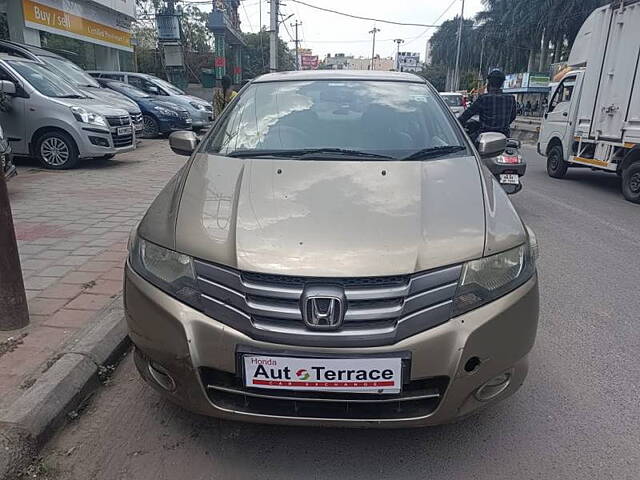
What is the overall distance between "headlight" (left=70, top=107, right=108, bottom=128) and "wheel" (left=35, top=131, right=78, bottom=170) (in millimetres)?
407

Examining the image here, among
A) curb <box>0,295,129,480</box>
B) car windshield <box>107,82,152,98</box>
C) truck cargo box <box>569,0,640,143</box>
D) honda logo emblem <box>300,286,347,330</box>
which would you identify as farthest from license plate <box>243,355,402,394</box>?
car windshield <box>107,82,152,98</box>

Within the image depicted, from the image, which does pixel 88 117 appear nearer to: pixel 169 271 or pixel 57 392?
pixel 57 392

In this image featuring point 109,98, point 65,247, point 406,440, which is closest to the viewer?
point 406,440

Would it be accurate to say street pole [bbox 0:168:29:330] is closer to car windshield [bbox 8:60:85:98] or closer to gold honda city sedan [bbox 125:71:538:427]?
gold honda city sedan [bbox 125:71:538:427]

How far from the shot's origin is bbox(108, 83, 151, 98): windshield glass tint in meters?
14.0

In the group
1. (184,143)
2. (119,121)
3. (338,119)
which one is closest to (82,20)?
(119,121)

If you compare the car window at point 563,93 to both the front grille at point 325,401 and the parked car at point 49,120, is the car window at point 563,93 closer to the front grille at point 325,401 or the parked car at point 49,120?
the parked car at point 49,120

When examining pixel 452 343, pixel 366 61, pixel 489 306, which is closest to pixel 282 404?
pixel 452 343

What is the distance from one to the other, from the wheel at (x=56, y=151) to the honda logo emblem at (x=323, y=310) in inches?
323

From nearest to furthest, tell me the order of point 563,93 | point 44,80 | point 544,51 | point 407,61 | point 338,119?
point 338,119 < point 44,80 < point 563,93 < point 544,51 < point 407,61

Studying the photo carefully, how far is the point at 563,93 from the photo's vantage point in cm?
1013

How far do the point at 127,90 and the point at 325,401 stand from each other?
14.2 m

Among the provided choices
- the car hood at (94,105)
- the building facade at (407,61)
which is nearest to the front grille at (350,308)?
the car hood at (94,105)

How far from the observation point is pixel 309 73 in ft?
12.5
